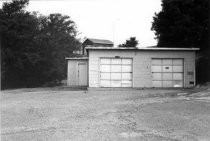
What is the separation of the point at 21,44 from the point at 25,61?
2160mm

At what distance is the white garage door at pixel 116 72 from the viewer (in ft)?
65.9

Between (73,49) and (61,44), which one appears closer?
(61,44)

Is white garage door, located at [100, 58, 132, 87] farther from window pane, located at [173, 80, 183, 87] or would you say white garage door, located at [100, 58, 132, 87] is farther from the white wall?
window pane, located at [173, 80, 183, 87]

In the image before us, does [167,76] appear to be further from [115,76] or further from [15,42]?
[15,42]

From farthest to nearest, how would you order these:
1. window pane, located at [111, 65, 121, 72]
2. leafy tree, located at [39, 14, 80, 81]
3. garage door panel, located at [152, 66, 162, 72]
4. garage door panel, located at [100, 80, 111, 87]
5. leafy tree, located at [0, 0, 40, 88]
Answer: leafy tree, located at [39, 14, 80, 81] < leafy tree, located at [0, 0, 40, 88] < garage door panel, located at [152, 66, 162, 72] < window pane, located at [111, 65, 121, 72] < garage door panel, located at [100, 80, 111, 87]

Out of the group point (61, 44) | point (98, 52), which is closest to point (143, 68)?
point (98, 52)

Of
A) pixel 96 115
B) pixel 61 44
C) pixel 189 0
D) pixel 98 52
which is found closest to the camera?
pixel 96 115

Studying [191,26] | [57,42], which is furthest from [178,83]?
[57,42]

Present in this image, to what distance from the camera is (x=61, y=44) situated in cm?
3781

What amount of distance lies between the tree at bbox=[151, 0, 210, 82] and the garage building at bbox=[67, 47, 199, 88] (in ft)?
12.0

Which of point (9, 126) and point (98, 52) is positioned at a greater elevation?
point (98, 52)

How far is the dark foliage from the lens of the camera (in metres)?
28.8

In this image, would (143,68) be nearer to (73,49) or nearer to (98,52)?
(98,52)

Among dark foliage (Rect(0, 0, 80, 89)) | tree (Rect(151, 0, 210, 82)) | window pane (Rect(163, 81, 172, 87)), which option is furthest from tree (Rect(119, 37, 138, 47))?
window pane (Rect(163, 81, 172, 87))
